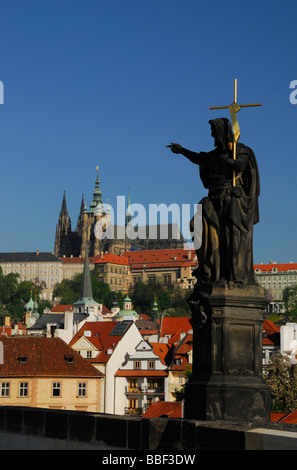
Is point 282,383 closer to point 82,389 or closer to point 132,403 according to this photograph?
point 82,389

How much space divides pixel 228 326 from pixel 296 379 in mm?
33825

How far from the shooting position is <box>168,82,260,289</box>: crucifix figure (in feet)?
28.9

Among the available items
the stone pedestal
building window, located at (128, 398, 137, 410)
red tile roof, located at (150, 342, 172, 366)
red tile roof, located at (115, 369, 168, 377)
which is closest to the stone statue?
the stone pedestal

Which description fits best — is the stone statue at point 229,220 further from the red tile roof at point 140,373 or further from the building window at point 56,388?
the red tile roof at point 140,373

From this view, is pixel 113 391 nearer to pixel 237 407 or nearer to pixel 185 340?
pixel 185 340

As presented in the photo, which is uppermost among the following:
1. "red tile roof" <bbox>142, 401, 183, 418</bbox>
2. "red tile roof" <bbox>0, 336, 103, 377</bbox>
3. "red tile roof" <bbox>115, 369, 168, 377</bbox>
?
"red tile roof" <bbox>0, 336, 103, 377</bbox>

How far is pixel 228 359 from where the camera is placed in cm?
855

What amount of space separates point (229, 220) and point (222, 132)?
3.47 ft

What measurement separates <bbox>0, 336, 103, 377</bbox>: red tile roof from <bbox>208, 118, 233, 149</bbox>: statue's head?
137 ft

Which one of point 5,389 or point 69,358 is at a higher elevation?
point 69,358

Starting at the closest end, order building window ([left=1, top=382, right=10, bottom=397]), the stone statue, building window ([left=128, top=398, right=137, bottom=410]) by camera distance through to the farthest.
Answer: the stone statue → building window ([left=1, top=382, right=10, bottom=397]) → building window ([left=128, top=398, right=137, bottom=410])

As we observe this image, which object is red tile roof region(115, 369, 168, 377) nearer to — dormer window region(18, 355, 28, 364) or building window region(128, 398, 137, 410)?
building window region(128, 398, 137, 410)

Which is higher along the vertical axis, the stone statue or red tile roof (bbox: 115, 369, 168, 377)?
the stone statue

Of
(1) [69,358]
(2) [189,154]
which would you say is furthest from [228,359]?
(1) [69,358]
